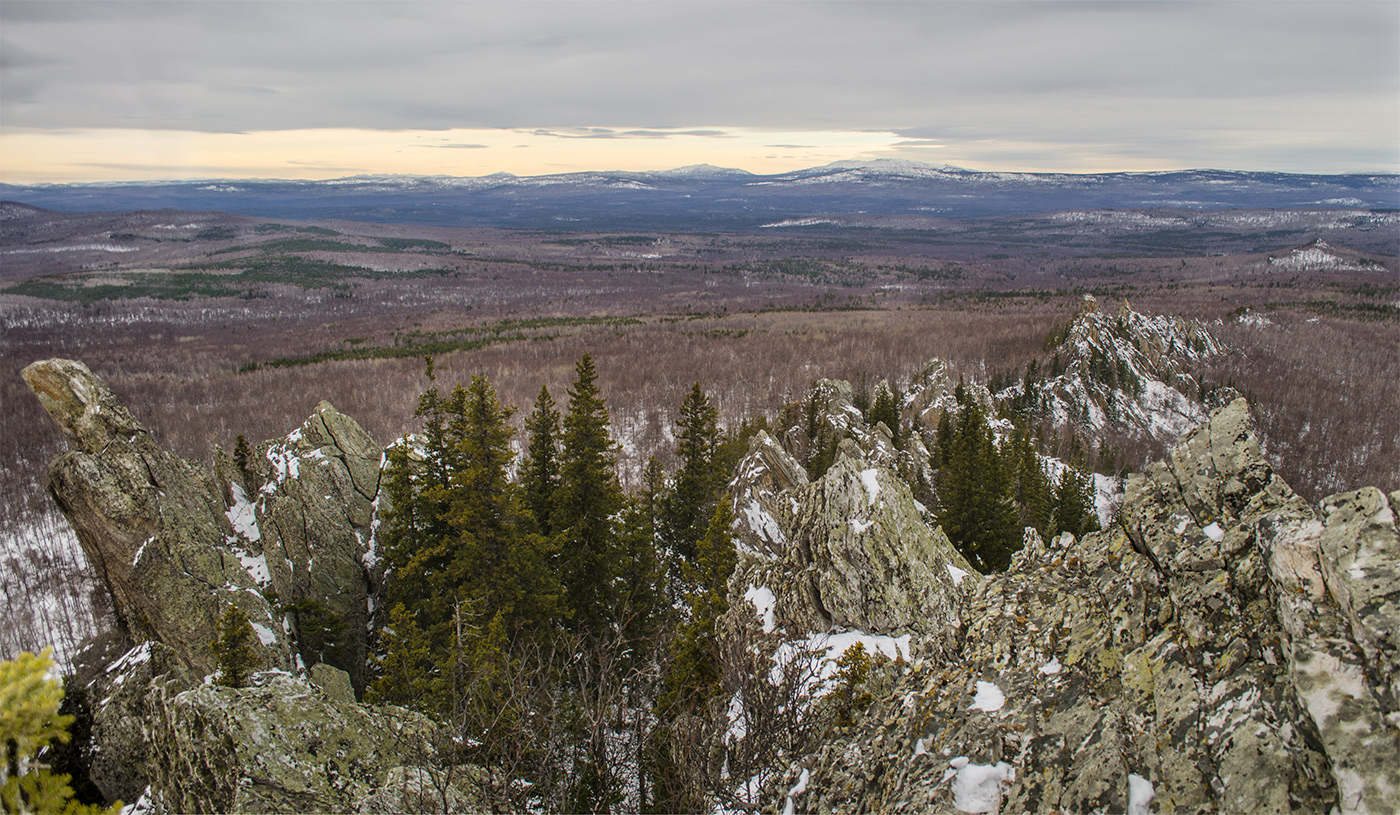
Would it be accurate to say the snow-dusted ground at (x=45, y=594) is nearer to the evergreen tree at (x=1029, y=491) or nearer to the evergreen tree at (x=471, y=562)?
the evergreen tree at (x=471, y=562)

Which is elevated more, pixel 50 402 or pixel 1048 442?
pixel 50 402

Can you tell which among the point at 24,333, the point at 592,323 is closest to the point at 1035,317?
the point at 592,323

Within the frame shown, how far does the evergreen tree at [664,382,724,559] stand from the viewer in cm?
3412

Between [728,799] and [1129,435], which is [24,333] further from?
[1129,435]

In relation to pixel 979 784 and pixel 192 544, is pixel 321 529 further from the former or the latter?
pixel 979 784

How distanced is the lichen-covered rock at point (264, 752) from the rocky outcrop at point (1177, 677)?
686 centimetres

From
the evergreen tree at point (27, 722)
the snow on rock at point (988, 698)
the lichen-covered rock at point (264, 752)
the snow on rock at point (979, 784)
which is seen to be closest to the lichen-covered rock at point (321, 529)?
the lichen-covered rock at point (264, 752)

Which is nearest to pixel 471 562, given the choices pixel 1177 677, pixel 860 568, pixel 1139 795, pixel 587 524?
pixel 587 524

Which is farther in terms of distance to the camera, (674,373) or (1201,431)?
(674,373)

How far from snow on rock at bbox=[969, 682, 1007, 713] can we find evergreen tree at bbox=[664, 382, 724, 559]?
24948 mm

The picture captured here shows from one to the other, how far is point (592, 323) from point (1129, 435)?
11740 cm

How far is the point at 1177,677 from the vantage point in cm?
674

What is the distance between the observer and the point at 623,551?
26.3 m

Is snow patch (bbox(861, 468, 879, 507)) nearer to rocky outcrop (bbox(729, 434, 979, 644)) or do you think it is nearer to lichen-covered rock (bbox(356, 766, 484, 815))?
rocky outcrop (bbox(729, 434, 979, 644))
